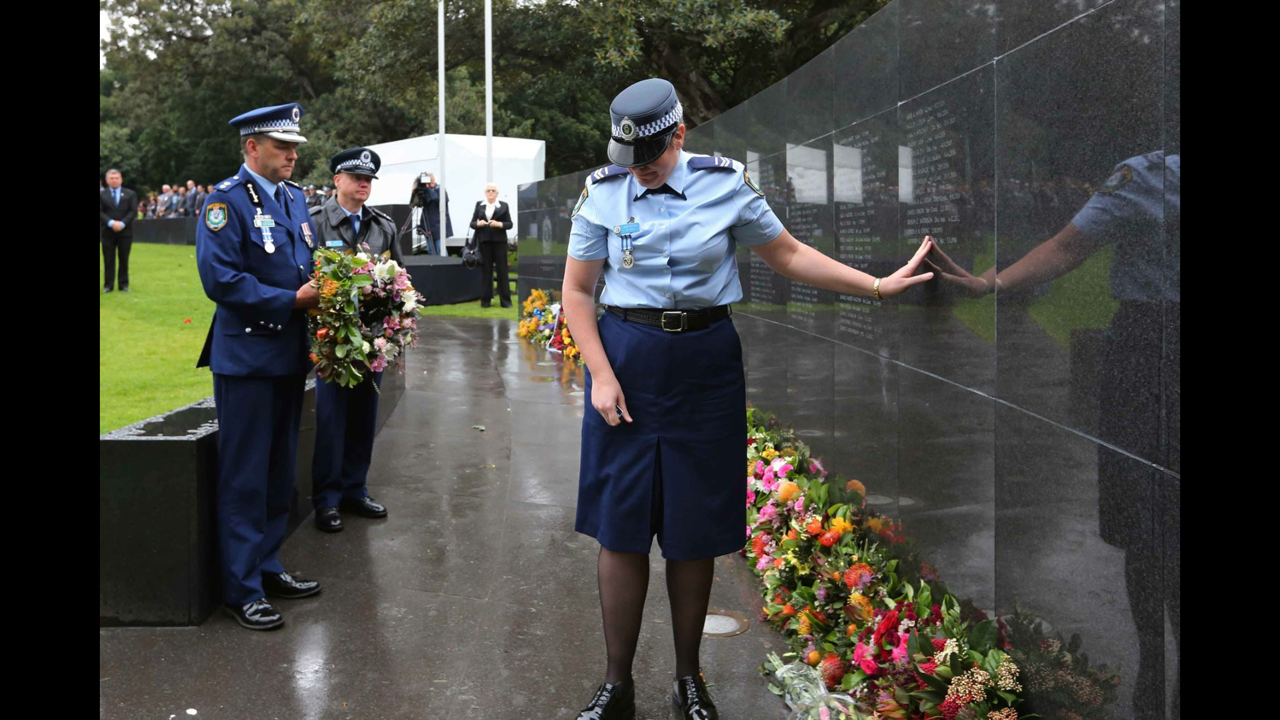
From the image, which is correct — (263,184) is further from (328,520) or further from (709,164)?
(709,164)

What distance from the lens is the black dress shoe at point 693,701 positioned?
3.84 metres

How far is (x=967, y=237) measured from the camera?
3830 millimetres

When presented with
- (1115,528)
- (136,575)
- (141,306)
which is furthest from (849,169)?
(141,306)

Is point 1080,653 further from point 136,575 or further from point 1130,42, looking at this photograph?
point 136,575

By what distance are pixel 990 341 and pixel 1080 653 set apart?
1.03 meters

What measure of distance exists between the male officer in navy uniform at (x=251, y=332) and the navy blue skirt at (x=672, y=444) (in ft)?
5.69

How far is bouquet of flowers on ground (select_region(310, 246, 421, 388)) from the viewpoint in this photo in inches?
203

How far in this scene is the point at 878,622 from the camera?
13.2 feet

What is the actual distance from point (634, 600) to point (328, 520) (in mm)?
2809

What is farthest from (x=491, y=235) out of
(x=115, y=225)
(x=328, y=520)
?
(x=328, y=520)

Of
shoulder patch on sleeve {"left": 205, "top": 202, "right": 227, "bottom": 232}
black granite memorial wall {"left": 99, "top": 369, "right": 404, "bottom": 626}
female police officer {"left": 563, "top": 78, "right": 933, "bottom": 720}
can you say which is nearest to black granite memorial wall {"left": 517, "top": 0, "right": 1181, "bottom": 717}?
female police officer {"left": 563, "top": 78, "right": 933, "bottom": 720}

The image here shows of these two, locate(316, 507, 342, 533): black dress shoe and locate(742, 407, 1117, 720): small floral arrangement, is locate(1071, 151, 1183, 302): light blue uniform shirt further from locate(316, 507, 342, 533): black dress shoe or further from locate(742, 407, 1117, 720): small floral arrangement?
locate(316, 507, 342, 533): black dress shoe

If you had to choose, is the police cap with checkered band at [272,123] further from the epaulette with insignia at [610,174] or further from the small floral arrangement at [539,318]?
the small floral arrangement at [539,318]

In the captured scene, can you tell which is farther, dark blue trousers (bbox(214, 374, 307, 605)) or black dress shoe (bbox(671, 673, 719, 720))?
dark blue trousers (bbox(214, 374, 307, 605))
